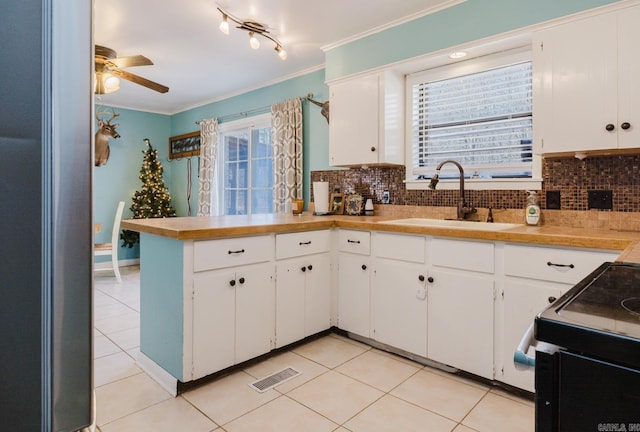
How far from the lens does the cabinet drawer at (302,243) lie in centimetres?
263

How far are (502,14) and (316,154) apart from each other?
2.16 metres

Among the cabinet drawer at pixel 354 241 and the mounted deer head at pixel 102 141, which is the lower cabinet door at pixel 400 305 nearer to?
the cabinet drawer at pixel 354 241

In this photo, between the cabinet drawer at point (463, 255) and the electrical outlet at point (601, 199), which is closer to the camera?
the cabinet drawer at point (463, 255)

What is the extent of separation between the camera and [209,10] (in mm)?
2920

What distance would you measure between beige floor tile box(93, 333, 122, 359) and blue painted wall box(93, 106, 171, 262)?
3093 millimetres

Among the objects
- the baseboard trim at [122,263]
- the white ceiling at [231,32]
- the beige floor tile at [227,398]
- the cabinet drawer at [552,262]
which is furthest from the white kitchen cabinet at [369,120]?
the baseboard trim at [122,263]

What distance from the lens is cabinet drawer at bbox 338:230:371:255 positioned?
276cm

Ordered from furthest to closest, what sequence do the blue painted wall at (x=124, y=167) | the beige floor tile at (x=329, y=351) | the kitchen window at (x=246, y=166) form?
1. the blue painted wall at (x=124, y=167)
2. the kitchen window at (x=246, y=166)
3. the beige floor tile at (x=329, y=351)

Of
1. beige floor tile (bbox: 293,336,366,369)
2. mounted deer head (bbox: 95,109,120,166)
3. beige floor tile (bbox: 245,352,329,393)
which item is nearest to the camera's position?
beige floor tile (bbox: 245,352,329,393)

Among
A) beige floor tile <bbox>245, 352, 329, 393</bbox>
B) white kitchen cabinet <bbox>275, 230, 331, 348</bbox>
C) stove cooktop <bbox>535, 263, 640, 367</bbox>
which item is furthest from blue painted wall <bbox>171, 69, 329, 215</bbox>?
stove cooktop <bbox>535, 263, 640, 367</bbox>

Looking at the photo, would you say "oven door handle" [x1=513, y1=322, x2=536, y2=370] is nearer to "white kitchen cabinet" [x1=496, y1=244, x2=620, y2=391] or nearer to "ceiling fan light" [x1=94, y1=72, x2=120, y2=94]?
"white kitchen cabinet" [x1=496, y1=244, x2=620, y2=391]

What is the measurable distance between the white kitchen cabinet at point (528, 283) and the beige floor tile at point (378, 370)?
0.56 m

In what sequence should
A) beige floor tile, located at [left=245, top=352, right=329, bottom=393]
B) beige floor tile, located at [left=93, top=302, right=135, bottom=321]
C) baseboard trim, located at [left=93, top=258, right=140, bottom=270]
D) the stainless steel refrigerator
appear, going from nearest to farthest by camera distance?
the stainless steel refrigerator → beige floor tile, located at [left=245, top=352, right=329, bottom=393] → beige floor tile, located at [left=93, top=302, right=135, bottom=321] → baseboard trim, located at [left=93, top=258, right=140, bottom=270]

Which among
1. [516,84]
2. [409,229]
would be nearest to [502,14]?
[516,84]
